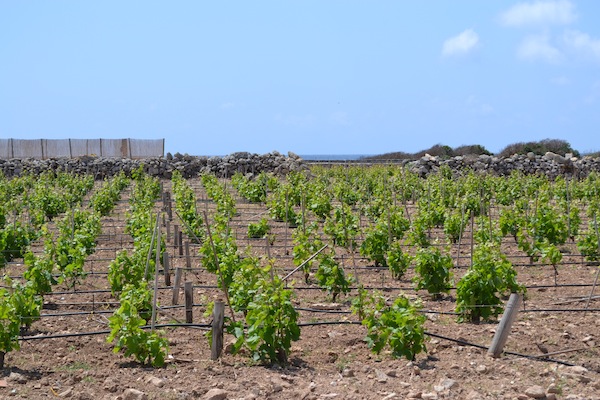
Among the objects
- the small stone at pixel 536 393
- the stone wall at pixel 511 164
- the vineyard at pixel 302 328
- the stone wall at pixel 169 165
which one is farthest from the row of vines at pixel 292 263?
the stone wall at pixel 169 165

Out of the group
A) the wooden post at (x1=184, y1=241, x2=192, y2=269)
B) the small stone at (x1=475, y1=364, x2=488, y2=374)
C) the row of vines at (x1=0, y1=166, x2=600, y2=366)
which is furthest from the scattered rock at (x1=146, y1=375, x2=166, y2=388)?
the wooden post at (x1=184, y1=241, x2=192, y2=269)

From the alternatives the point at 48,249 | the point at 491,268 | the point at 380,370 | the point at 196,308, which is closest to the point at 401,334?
the point at 380,370

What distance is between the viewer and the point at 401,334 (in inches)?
224

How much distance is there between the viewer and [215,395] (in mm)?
5027

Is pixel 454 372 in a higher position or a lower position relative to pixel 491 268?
lower

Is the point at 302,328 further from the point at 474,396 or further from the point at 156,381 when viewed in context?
the point at 474,396

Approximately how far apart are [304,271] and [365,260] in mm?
2043

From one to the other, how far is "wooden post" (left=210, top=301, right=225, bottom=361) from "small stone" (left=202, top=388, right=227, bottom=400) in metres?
0.75

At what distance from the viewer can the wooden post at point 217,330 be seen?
5.74 meters

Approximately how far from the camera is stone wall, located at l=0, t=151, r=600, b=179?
29672 millimetres

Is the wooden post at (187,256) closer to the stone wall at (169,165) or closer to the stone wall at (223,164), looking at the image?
the stone wall at (223,164)

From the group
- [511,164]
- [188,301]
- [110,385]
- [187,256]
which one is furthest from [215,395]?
[511,164]

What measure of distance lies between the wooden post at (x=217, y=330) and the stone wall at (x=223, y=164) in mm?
23904

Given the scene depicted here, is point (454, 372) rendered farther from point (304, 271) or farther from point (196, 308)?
point (304, 271)
